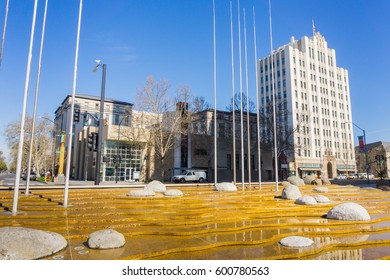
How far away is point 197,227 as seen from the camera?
8.15m

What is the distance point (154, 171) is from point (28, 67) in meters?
34.5

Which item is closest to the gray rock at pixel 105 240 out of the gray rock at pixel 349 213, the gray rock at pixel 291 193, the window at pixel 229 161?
the gray rock at pixel 349 213

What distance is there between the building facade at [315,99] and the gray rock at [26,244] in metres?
63.0

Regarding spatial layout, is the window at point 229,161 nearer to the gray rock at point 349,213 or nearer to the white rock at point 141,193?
the white rock at point 141,193

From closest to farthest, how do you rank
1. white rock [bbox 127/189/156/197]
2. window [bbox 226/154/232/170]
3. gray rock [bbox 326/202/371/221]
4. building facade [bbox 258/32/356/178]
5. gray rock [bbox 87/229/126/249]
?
gray rock [bbox 87/229/126/249] → gray rock [bbox 326/202/371/221] → white rock [bbox 127/189/156/197] → window [bbox 226/154/232/170] → building facade [bbox 258/32/356/178]

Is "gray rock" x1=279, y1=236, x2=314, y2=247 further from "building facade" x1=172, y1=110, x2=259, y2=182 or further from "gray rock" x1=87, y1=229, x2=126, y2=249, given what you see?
"building facade" x1=172, y1=110, x2=259, y2=182

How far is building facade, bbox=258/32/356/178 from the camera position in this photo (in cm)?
6769

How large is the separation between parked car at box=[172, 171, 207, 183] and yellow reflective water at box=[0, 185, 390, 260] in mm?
24608

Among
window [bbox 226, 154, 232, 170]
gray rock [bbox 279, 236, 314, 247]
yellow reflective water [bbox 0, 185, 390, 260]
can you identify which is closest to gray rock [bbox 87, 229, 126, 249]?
yellow reflective water [bbox 0, 185, 390, 260]

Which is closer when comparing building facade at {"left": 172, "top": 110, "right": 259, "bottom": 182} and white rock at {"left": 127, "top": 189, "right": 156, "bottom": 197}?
white rock at {"left": 127, "top": 189, "right": 156, "bottom": 197}

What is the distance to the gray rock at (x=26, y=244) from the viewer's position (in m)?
4.89

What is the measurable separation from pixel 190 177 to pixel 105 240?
31919 millimetres

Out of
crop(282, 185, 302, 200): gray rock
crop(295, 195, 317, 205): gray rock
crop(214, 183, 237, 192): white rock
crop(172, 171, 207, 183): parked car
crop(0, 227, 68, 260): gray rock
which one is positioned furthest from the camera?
crop(172, 171, 207, 183): parked car
